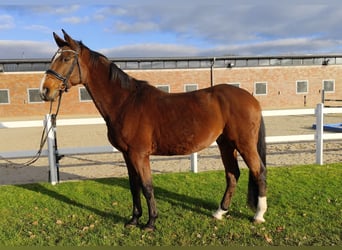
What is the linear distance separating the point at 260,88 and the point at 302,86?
4.58 m

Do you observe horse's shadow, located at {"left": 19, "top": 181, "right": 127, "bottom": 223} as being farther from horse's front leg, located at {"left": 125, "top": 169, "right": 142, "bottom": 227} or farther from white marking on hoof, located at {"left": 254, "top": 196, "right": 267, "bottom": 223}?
white marking on hoof, located at {"left": 254, "top": 196, "right": 267, "bottom": 223}

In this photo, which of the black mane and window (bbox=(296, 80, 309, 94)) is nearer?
the black mane

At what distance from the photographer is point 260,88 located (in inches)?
1156

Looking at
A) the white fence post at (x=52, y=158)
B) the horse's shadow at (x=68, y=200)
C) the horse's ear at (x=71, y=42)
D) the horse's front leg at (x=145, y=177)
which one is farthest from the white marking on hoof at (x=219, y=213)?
the white fence post at (x=52, y=158)

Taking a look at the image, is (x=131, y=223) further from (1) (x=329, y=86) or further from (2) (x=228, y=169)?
(1) (x=329, y=86)

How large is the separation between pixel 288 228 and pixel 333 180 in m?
2.23

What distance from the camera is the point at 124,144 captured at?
3.55 metres

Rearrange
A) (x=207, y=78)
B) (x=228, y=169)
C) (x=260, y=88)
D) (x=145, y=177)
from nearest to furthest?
1. (x=145, y=177)
2. (x=228, y=169)
3. (x=207, y=78)
4. (x=260, y=88)

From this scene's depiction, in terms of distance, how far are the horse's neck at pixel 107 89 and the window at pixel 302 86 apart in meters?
29.7

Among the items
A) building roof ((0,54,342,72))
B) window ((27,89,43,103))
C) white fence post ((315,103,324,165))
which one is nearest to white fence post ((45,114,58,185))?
white fence post ((315,103,324,165))

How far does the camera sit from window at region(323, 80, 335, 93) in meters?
30.4

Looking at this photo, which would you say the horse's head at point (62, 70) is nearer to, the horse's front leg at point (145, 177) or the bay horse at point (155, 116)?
the bay horse at point (155, 116)

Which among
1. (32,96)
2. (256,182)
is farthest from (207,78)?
(256,182)

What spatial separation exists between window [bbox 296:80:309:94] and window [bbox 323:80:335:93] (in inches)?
83.0
